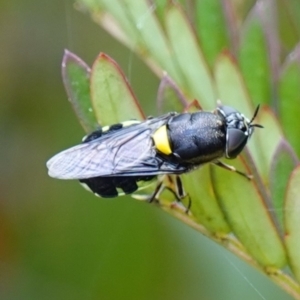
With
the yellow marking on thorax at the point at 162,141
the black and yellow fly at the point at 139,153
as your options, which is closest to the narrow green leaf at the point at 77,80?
the black and yellow fly at the point at 139,153

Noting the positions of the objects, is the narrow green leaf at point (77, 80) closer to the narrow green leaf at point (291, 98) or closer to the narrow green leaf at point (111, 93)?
the narrow green leaf at point (111, 93)

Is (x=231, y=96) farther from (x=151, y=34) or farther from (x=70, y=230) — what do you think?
(x=70, y=230)

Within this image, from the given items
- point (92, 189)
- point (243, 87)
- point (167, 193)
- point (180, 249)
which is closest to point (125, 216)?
point (180, 249)

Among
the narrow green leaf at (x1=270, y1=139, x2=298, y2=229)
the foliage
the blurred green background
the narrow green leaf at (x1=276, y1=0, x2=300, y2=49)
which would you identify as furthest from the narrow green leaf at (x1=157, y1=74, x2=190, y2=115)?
the blurred green background

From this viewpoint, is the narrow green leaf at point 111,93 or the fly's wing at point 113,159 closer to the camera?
the narrow green leaf at point 111,93

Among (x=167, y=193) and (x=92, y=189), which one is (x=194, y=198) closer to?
(x=167, y=193)

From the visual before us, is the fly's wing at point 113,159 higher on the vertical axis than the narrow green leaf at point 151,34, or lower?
lower
